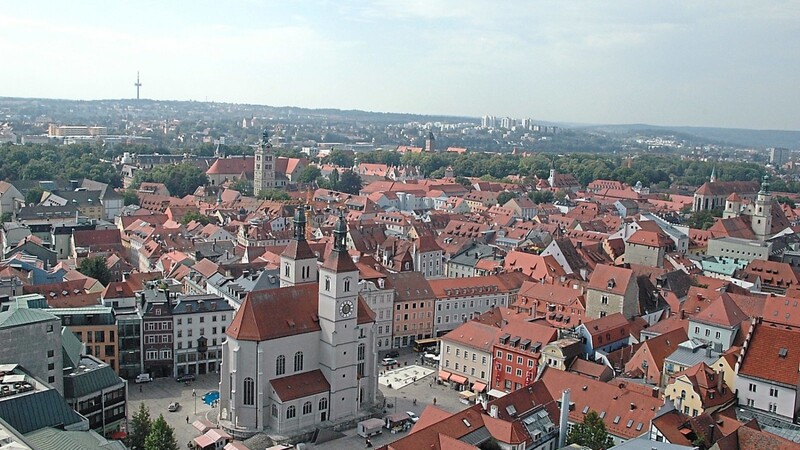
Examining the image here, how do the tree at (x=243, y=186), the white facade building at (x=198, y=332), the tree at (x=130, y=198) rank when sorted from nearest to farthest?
the white facade building at (x=198, y=332), the tree at (x=130, y=198), the tree at (x=243, y=186)

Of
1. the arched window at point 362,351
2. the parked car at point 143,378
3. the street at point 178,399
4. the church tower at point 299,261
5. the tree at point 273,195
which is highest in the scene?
the church tower at point 299,261

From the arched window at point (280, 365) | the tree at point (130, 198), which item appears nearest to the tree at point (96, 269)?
the arched window at point (280, 365)

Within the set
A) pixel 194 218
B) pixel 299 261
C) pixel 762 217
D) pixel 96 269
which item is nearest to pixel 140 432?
pixel 299 261

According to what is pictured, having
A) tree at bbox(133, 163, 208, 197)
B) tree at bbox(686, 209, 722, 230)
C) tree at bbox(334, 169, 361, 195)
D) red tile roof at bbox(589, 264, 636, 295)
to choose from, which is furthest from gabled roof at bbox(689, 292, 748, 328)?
tree at bbox(334, 169, 361, 195)

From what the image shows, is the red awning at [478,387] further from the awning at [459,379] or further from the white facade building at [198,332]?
the white facade building at [198,332]

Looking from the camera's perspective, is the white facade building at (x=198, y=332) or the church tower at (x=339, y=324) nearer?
the church tower at (x=339, y=324)

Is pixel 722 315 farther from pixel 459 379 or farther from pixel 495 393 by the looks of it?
pixel 459 379

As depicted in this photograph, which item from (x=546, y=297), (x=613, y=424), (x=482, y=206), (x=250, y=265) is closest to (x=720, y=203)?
(x=482, y=206)
